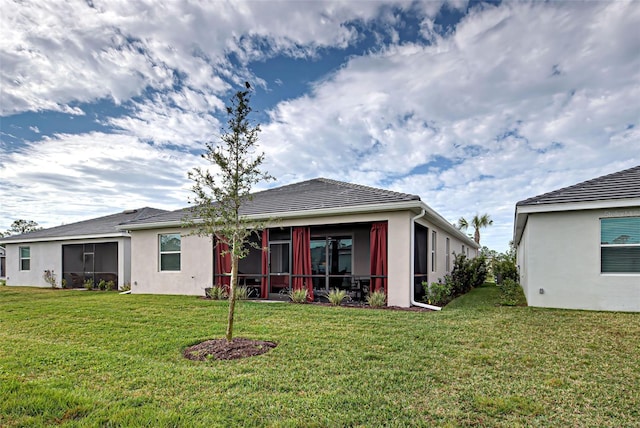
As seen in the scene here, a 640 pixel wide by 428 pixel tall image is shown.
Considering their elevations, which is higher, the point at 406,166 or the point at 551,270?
the point at 406,166

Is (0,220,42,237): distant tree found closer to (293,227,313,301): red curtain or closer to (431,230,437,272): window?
(293,227,313,301): red curtain

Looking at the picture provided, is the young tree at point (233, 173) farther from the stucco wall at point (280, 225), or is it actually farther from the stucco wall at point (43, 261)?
the stucco wall at point (43, 261)

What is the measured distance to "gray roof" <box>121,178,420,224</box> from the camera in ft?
34.0

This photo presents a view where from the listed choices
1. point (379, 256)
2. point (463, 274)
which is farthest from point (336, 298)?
point (463, 274)

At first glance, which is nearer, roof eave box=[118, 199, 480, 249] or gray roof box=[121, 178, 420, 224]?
roof eave box=[118, 199, 480, 249]

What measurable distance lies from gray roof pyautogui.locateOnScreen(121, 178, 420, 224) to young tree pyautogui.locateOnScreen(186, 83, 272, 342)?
3.33 metres

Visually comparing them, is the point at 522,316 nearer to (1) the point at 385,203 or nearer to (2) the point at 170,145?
(1) the point at 385,203

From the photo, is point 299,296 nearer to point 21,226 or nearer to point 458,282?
point 458,282

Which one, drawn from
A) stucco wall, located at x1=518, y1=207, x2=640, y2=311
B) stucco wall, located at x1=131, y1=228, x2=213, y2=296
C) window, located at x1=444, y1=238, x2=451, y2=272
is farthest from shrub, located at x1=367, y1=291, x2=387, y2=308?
window, located at x1=444, y1=238, x2=451, y2=272

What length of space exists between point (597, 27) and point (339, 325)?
935cm

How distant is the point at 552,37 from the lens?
945 centimetres

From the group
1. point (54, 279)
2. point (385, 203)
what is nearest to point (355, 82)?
point (385, 203)

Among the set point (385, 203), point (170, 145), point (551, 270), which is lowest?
point (551, 270)

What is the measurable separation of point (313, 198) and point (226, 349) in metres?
7.29
